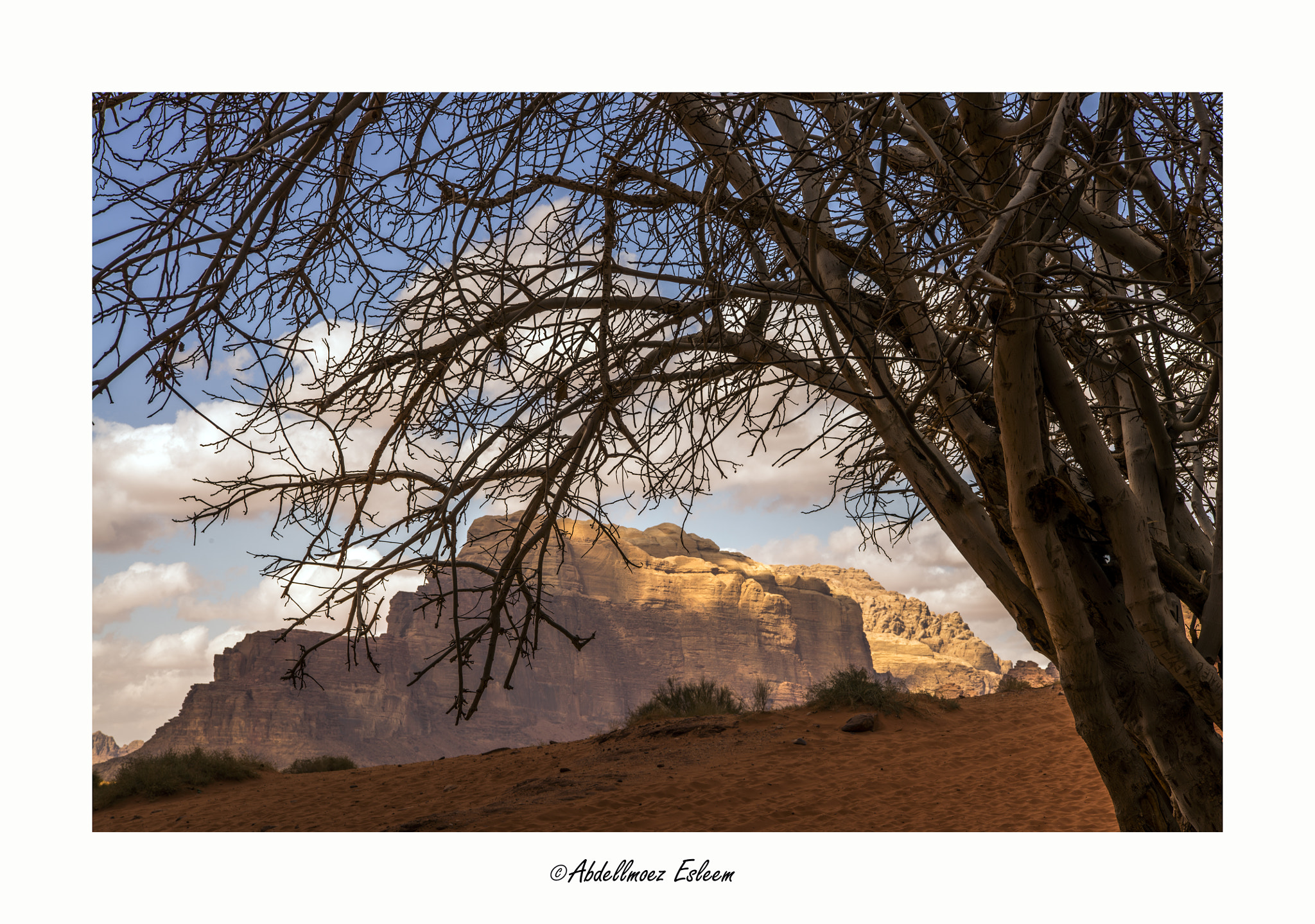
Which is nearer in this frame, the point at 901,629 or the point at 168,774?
the point at 168,774

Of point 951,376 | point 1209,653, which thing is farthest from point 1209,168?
point 1209,653

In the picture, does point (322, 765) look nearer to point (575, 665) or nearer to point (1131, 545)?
point (1131, 545)

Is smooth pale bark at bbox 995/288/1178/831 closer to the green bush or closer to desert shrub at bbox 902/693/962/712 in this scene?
desert shrub at bbox 902/693/962/712

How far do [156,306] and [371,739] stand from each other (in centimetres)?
4760

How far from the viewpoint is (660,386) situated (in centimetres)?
350

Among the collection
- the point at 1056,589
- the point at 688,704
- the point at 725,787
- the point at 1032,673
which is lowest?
the point at 1032,673

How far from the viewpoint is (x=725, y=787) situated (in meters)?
7.71

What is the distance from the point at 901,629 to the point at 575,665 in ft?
109

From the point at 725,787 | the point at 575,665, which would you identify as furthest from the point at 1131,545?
the point at 575,665

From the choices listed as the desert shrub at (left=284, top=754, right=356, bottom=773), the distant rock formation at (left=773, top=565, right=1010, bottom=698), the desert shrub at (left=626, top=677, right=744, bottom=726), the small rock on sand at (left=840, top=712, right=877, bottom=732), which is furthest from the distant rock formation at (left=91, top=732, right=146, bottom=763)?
the distant rock formation at (left=773, top=565, right=1010, bottom=698)

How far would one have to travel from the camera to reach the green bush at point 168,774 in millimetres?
10836

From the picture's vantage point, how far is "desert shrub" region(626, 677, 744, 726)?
44.9ft

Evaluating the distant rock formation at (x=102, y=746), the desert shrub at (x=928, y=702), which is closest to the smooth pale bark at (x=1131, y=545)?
the distant rock formation at (x=102, y=746)
